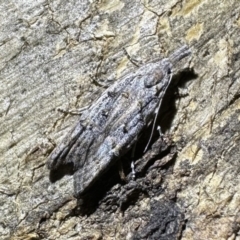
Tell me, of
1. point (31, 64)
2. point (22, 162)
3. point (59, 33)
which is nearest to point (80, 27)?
point (59, 33)

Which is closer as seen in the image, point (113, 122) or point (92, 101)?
point (92, 101)

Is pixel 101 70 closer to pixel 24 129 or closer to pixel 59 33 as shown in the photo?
pixel 59 33

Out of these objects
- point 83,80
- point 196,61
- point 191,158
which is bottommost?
point 191,158

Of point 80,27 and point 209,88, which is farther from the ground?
point 80,27

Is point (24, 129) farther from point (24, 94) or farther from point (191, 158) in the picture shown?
point (191, 158)
